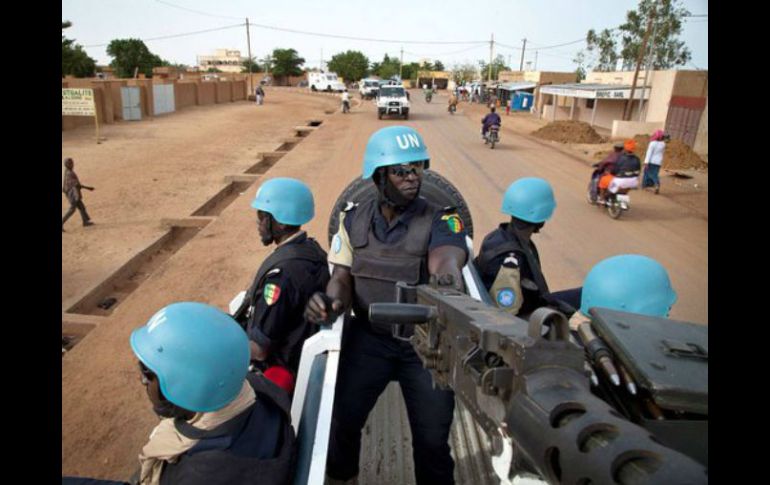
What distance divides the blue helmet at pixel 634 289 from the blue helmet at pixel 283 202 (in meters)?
1.66

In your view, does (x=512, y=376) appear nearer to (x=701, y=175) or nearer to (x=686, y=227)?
(x=686, y=227)

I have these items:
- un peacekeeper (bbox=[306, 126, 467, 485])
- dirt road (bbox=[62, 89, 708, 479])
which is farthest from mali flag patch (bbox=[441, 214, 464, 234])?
dirt road (bbox=[62, 89, 708, 479])

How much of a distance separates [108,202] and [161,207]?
1.36m

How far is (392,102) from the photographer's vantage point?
28125mm

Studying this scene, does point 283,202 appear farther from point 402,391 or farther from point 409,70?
point 409,70

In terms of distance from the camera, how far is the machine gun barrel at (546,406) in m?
0.75

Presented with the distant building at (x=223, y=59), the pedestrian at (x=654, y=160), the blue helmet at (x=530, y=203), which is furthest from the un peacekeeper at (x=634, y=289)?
the distant building at (x=223, y=59)

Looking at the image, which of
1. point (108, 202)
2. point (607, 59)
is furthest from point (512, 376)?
point (607, 59)

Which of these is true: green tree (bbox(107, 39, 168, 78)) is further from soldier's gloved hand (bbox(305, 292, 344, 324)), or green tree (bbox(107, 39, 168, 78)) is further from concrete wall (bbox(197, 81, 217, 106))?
soldier's gloved hand (bbox(305, 292, 344, 324))

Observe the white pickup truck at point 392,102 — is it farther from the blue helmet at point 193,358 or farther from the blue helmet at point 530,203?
the blue helmet at point 193,358

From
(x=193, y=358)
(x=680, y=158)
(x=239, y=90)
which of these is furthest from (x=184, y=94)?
(x=193, y=358)

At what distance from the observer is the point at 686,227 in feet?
32.0

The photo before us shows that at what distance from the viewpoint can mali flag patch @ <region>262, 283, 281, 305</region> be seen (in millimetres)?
2488

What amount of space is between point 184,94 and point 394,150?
1497 inches
